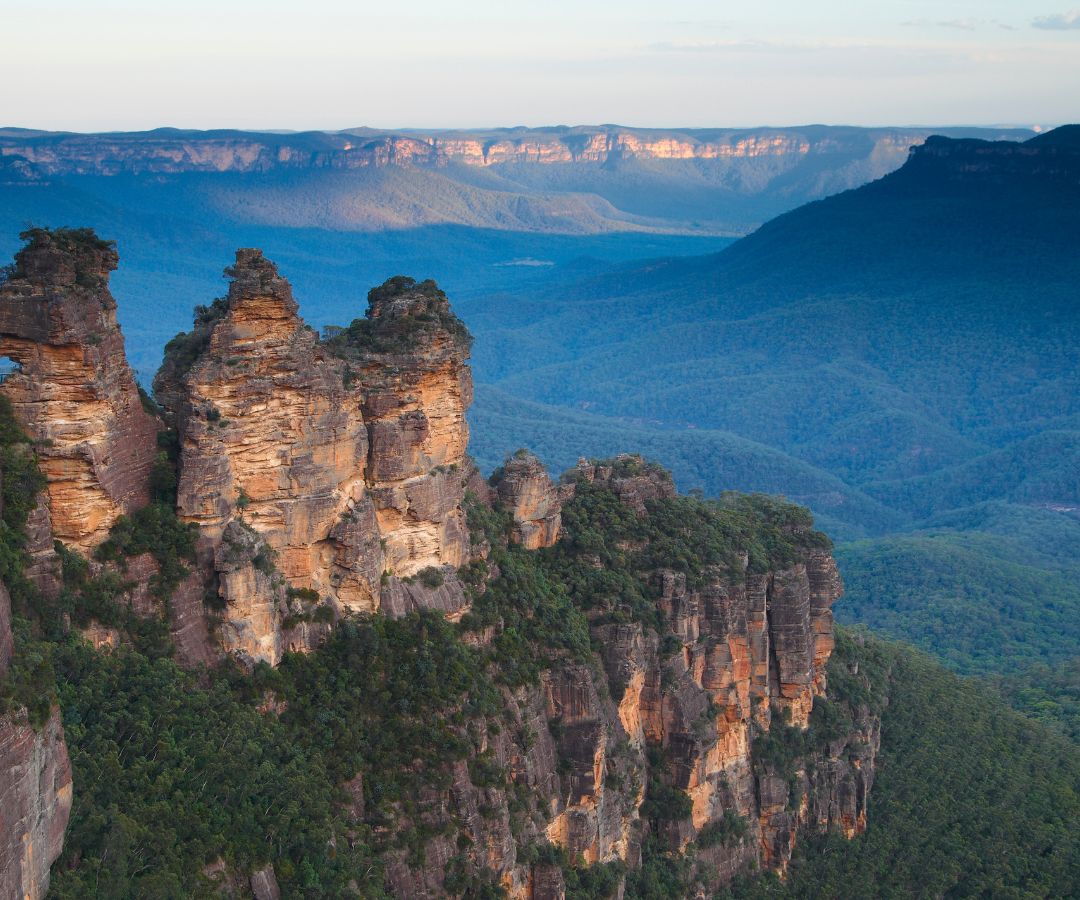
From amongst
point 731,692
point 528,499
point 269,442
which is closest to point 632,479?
point 528,499

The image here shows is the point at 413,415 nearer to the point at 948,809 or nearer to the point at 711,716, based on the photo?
the point at 711,716

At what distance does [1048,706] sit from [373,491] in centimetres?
4932

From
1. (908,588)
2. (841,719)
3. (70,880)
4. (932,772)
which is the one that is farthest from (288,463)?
(908,588)

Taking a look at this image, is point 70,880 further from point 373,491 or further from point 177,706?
point 373,491

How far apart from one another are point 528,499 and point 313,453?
1226cm

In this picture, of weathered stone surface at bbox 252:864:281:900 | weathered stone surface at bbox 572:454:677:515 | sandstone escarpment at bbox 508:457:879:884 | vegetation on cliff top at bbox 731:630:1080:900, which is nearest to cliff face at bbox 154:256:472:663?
weathered stone surface at bbox 252:864:281:900

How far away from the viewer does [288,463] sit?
128 feet

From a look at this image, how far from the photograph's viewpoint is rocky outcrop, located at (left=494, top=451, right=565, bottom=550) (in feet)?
164

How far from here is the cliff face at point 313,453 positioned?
37.2m

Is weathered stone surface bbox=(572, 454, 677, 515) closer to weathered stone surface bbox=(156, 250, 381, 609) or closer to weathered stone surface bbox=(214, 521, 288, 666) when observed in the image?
weathered stone surface bbox=(156, 250, 381, 609)

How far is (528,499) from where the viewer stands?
1981 inches

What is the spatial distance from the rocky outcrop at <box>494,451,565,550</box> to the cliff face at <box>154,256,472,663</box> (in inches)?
180

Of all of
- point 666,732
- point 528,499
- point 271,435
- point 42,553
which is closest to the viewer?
point 42,553

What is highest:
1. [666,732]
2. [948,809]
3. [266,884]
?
[266,884]
